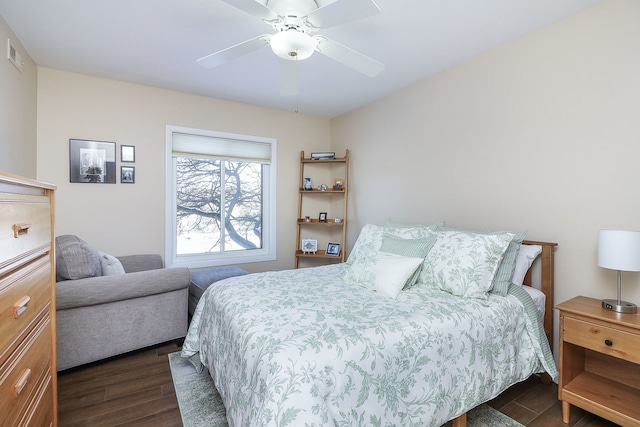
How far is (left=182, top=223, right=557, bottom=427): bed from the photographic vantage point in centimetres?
122

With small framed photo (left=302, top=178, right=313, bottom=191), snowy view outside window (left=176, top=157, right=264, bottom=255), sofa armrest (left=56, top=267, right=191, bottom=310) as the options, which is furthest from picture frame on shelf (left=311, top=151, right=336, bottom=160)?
sofa armrest (left=56, top=267, right=191, bottom=310)

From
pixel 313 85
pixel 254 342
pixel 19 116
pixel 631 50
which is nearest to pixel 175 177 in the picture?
pixel 19 116

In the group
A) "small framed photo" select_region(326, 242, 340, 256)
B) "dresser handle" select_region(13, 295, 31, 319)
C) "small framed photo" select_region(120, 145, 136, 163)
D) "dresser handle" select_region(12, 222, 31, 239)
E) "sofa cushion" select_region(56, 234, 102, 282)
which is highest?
"small framed photo" select_region(120, 145, 136, 163)

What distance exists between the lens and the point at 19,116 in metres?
2.44

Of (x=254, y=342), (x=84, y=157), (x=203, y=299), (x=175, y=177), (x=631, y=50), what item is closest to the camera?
(x=254, y=342)

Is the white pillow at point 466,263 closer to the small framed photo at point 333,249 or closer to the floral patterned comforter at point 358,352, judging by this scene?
the floral patterned comforter at point 358,352

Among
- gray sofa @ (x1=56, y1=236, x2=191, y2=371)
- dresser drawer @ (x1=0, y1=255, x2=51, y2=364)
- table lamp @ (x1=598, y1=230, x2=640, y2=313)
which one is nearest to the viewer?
dresser drawer @ (x1=0, y1=255, x2=51, y2=364)

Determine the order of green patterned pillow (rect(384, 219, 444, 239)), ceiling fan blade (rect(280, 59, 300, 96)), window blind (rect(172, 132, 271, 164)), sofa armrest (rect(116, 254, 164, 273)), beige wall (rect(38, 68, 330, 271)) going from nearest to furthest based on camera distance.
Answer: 1. ceiling fan blade (rect(280, 59, 300, 96))
2. green patterned pillow (rect(384, 219, 444, 239))
3. beige wall (rect(38, 68, 330, 271))
4. sofa armrest (rect(116, 254, 164, 273))
5. window blind (rect(172, 132, 271, 164))

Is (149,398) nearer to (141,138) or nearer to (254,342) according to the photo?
(254,342)

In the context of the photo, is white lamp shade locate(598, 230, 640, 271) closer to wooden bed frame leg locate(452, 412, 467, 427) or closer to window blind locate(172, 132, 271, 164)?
wooden bed frame leg locate(452, 412, 467, 427)

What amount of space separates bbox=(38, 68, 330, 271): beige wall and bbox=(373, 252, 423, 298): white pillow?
8.66 ft

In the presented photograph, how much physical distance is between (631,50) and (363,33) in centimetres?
165

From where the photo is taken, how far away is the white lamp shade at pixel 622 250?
1629mm

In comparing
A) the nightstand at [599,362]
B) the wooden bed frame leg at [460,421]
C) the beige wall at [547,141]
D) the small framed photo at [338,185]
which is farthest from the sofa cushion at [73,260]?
the nightstand at [599,362]
